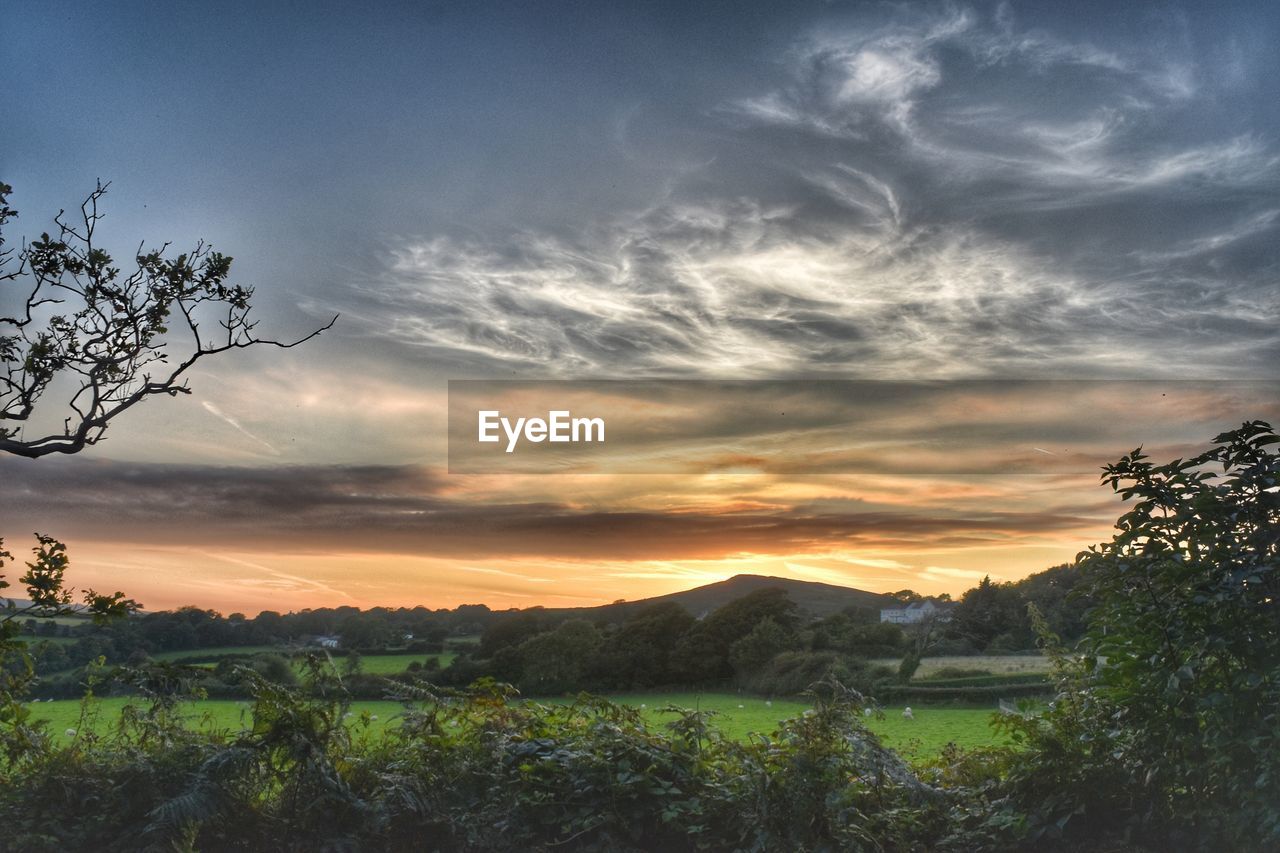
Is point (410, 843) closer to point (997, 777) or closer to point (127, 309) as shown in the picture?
point (997, 777)

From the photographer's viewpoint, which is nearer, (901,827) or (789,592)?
(901,827)

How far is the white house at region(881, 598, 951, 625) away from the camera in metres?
6.66

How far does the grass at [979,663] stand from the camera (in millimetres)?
6266

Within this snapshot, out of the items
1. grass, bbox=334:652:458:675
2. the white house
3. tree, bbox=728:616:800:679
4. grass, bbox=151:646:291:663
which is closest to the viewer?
grass, bbox=334:652:458:675

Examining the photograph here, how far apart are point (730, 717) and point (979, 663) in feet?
8.31

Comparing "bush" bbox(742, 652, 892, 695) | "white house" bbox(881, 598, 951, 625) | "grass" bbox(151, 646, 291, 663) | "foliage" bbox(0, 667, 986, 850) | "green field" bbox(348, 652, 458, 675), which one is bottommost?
"foliage" bbox(0, 667, 986, 850)

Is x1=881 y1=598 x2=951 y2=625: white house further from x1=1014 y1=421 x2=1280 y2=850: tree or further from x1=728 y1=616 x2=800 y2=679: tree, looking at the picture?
x1=1014 y1=421 x2=1280 y2=850: tree

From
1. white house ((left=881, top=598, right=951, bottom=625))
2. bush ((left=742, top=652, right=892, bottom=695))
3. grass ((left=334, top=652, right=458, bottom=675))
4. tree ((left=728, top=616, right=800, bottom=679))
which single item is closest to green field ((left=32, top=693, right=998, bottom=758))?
bush ((left=742, top=652, right=892, bottom=695))

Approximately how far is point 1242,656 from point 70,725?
6.24m

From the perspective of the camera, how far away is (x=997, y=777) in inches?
170

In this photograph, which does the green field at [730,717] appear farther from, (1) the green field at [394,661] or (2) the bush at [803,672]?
(1) the green field at [394,661]

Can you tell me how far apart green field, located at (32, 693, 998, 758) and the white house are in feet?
2.40

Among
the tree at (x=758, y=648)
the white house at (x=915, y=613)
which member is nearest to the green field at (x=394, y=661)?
the tree at (x=758, y=648)

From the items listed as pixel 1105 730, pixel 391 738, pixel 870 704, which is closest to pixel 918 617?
pixel 870 704
